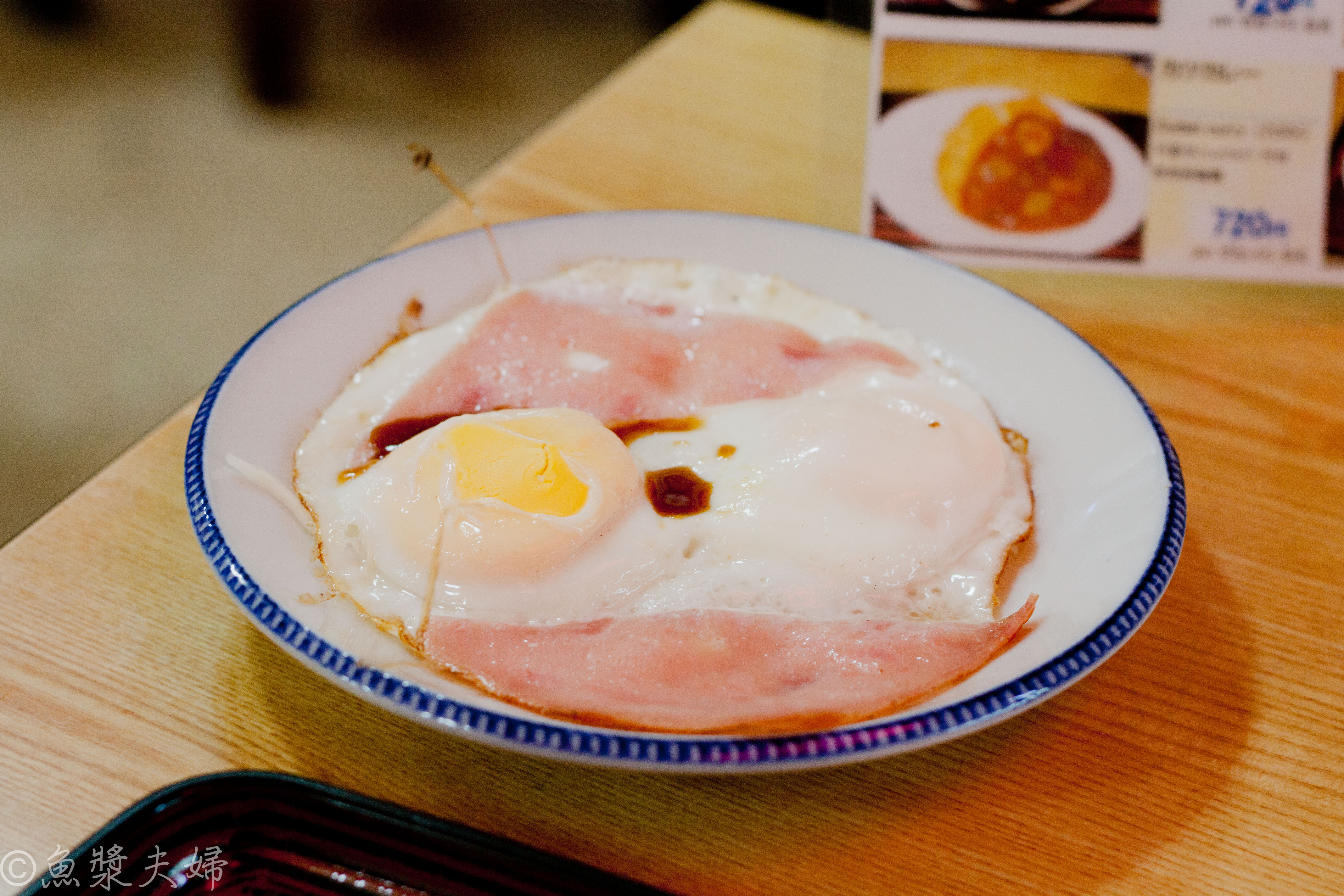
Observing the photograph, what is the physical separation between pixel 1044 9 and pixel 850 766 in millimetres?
1226

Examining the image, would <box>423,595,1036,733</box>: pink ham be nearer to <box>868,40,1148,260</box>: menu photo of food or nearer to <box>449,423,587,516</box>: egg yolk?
<box>449,423,587,516</box>: egg yolk

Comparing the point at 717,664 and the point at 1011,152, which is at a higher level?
the point at 1011,152

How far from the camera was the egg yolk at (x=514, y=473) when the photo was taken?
104cm

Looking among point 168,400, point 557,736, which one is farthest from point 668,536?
point 168,400

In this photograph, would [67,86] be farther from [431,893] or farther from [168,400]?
[431,893]

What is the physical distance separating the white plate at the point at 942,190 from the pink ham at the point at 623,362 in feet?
1.40

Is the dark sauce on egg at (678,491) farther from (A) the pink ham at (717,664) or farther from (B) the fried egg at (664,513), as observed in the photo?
(A) the pink ham at (717,664)

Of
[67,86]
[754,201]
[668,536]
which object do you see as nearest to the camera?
[668,536]

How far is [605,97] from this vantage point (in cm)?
224

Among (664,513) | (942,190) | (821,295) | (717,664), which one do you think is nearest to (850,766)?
(717,664)

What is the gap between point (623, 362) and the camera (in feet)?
4.32

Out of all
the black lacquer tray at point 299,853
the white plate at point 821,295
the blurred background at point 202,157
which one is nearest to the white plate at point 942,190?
the white plate at point 821,295

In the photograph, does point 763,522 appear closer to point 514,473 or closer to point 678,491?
point 678,491

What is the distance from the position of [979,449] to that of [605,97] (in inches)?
56.2
